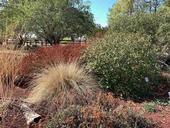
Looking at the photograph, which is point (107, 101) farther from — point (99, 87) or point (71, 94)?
point (99, 87)

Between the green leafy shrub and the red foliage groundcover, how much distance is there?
39 centimetres

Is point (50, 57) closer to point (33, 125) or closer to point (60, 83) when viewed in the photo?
point (60, 83)

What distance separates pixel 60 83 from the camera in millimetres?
8273

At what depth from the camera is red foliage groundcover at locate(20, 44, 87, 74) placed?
10297 mm

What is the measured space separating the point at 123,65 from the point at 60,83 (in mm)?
2542

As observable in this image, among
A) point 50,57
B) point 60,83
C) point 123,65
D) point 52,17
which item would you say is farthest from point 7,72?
point 52,17

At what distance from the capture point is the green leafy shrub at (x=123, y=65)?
10172 millimetres

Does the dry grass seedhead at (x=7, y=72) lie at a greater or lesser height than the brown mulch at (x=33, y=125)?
greater

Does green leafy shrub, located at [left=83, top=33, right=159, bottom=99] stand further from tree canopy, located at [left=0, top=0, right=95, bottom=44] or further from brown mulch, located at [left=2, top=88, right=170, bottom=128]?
tree canopy, located at [left=0, top=0, right=95, bottom=44]

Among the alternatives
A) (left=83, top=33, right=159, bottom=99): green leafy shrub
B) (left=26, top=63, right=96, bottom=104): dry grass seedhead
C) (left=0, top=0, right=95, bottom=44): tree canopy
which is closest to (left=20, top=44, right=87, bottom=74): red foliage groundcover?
(left=83, top=33, right=159, bottom=99): green leafy shrub

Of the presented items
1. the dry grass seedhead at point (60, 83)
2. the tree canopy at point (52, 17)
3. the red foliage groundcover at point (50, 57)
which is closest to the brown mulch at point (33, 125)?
the dry grass seedhead at point (60, 83)

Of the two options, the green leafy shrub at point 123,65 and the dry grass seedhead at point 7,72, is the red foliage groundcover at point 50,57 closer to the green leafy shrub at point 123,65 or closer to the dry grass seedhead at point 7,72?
the green leafy shrub at point 123,65

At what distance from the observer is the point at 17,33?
8.52 metres

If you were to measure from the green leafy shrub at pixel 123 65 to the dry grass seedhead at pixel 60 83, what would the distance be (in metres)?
1.25
